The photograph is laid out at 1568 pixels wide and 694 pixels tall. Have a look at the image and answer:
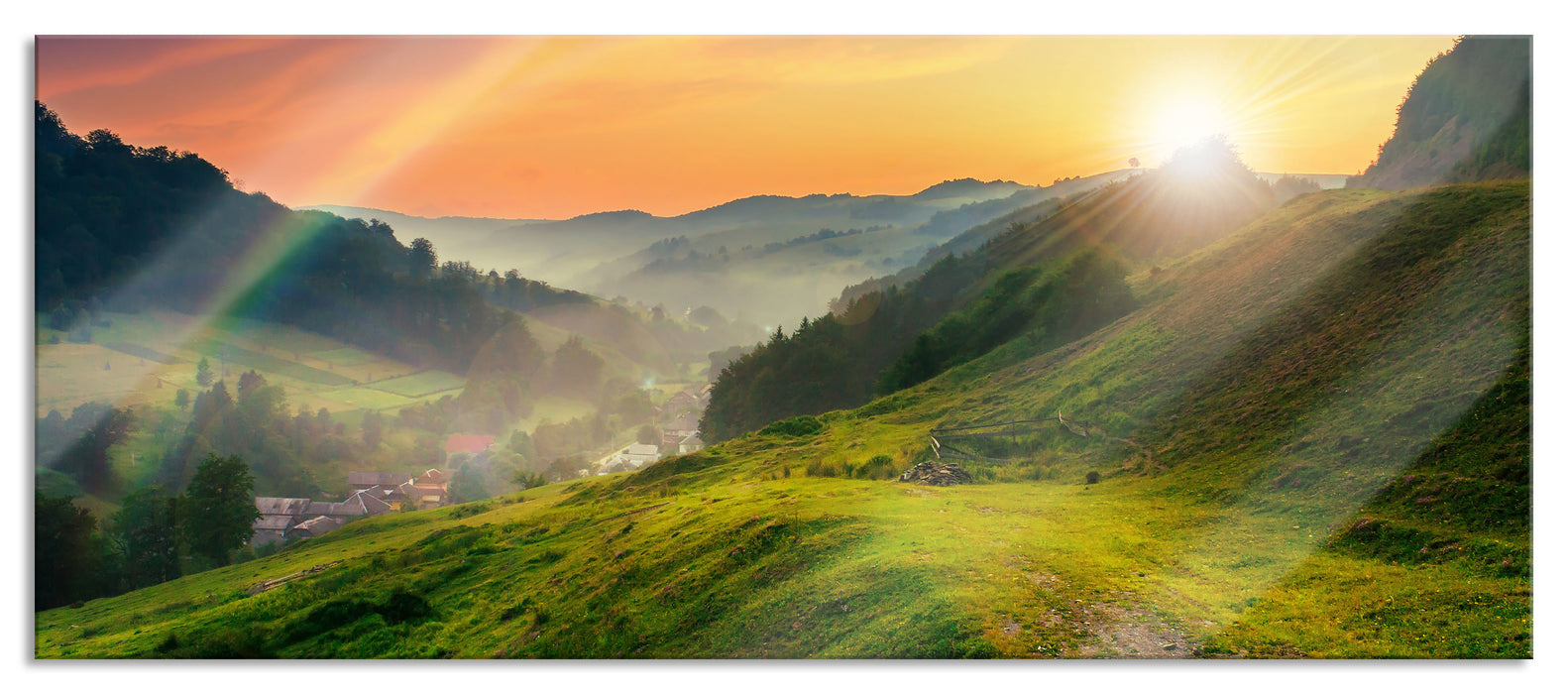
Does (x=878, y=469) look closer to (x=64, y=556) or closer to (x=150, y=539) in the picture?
(x=64, y=556)

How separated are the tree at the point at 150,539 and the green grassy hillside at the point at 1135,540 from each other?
17.6 metres

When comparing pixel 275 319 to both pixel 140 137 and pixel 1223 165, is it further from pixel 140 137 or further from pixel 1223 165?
pixel 1223 165

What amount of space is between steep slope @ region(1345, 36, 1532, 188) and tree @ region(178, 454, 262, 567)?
49364 mm

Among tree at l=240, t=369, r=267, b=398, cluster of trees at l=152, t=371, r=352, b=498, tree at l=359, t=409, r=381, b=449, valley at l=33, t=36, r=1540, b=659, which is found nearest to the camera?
valley at l=33, t=36, r=1540, b=659

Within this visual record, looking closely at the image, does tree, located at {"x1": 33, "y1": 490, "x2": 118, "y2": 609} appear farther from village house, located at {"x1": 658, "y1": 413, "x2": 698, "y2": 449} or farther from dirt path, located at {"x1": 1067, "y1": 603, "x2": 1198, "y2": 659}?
village house, located at {"x1": 658, "y1": 413, "x2": 698, "y2": 449}

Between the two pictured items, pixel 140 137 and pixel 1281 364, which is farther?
pixel 140 137

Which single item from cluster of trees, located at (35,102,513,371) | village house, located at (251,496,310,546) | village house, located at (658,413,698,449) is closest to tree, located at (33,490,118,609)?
cluster of trees, located at (35,102,513,371)

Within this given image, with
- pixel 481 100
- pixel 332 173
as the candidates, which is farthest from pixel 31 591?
pixel 481 100

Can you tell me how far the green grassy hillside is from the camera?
9484 mm

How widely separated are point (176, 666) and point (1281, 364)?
23.9 metres

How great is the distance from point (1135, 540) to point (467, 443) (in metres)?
82.7

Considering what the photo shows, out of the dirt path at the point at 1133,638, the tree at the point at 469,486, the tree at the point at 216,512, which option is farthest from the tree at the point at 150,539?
the dirt path at the point at 1133,638

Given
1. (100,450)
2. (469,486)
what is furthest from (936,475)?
(469,486)

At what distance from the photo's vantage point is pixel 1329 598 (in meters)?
9.44
